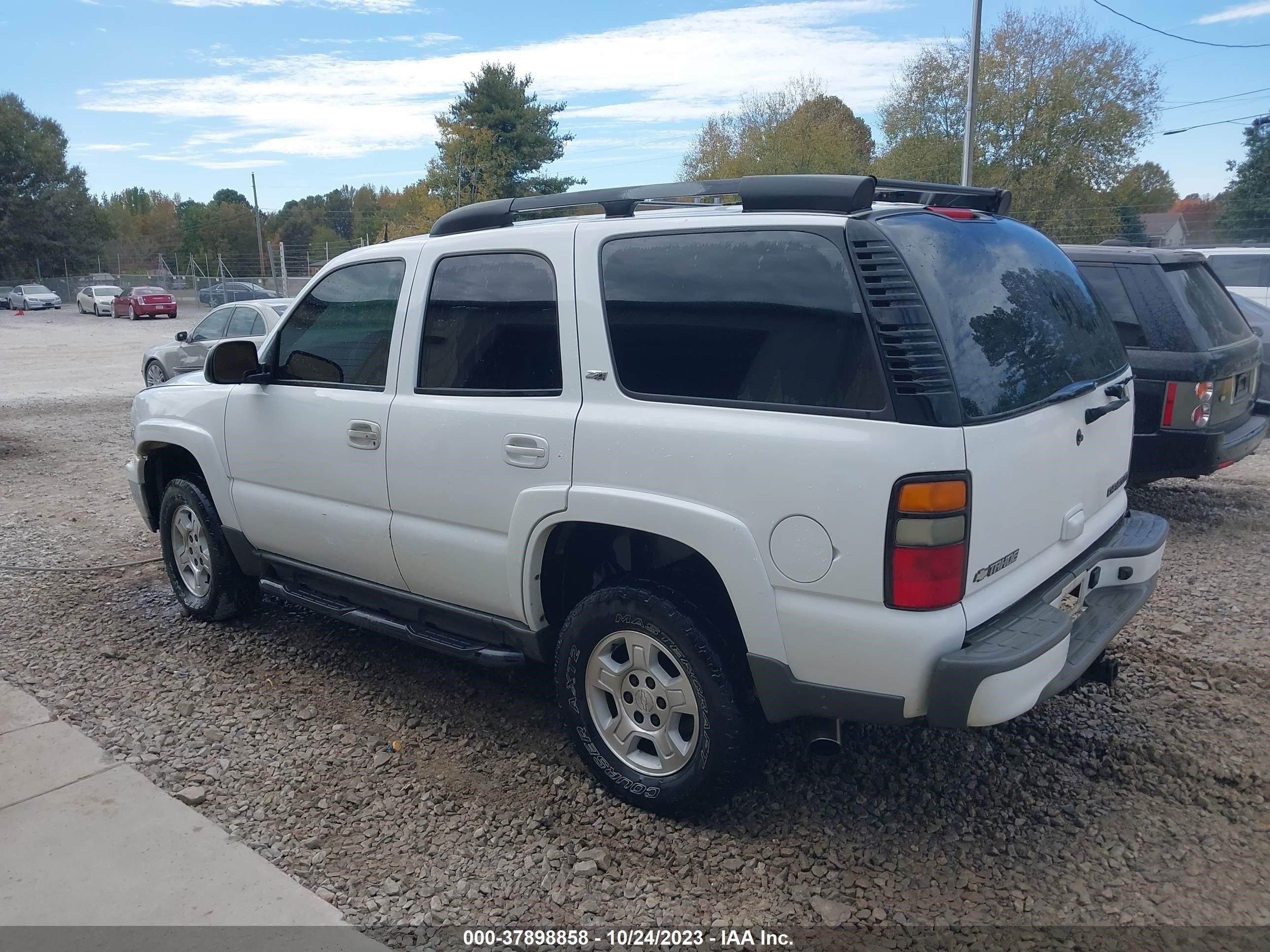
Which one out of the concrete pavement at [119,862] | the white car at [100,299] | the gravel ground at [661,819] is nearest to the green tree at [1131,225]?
the gravel ground at [661,819]

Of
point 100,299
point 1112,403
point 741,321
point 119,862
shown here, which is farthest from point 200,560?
point 100,299

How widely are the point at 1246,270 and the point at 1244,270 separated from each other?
35 millimetres

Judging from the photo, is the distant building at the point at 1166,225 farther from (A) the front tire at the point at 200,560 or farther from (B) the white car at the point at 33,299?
(B) the white car at the point at 33,299

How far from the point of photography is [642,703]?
343 centimetres

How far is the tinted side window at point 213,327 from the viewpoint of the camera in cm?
1518

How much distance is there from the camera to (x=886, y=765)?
148 inches

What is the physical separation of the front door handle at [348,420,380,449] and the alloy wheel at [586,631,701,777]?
4.46ft

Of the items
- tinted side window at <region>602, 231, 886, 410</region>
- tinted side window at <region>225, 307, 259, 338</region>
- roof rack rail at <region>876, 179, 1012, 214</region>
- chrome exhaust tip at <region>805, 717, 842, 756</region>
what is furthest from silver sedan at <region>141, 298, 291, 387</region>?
chrome exhaust tip at <region>805, 717, 842, 756</region>

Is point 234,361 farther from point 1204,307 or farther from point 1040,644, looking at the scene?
point 1204,307

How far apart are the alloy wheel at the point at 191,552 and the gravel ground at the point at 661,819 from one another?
10.9 inches

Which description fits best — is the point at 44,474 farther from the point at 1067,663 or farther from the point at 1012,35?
the point at 1012,35

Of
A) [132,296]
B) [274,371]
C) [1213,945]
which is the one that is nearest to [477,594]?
[274,371]

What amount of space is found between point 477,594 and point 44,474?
8.02 metres

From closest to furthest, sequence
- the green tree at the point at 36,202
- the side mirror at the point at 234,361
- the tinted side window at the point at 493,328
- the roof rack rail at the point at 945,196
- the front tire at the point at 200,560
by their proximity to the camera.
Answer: the roof rack rail at the point at 945,196, the tinted side window at the point at 493,328, the side mirror at the point at 234,361, the front tire at the point at 200,560, the green tree at the point at 36,202
